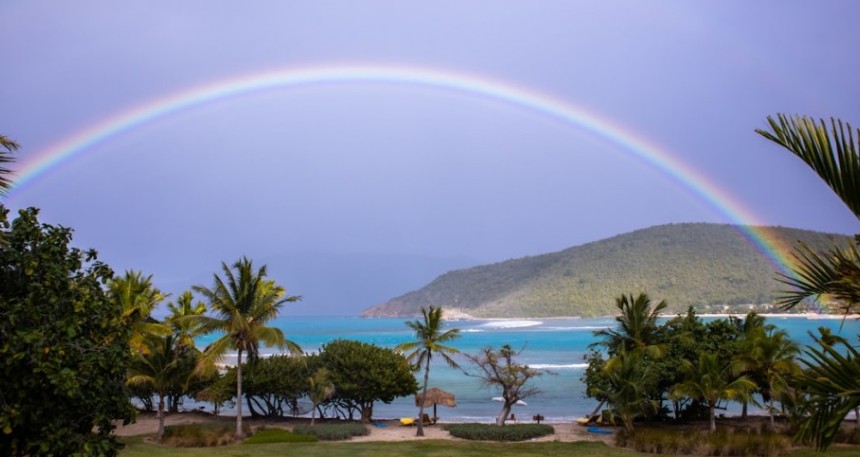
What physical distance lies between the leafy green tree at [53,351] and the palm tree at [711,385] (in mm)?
25695

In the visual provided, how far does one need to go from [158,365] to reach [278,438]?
7153 mm

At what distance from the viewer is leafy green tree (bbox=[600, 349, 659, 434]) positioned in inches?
1161

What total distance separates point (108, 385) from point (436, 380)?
246 ft

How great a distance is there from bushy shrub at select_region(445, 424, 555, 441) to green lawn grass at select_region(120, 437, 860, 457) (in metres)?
1.68

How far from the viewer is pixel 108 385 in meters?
9.35

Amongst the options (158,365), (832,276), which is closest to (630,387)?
(158,365)

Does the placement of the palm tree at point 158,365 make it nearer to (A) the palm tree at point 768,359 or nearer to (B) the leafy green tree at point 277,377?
(B) the leafy green tree at point 277,377

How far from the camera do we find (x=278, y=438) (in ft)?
96.7

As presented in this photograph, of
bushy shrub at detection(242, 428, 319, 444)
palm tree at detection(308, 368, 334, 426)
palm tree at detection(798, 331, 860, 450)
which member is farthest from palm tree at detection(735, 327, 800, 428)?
palm tree at detection(798, 331, 860, 450)

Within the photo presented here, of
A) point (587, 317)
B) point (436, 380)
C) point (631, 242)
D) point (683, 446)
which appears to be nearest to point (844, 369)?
point (683, 446)

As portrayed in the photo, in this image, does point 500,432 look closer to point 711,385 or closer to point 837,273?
point 711,385

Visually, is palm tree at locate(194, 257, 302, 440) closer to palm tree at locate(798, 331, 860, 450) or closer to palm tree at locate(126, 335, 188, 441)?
palm tree at locate(126, 335, 188, 441)

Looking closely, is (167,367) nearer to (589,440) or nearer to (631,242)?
(589,440)

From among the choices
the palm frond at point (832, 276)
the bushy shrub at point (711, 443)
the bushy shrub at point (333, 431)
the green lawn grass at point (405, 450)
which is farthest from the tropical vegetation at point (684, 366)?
the palm frond at point (832, 276)
